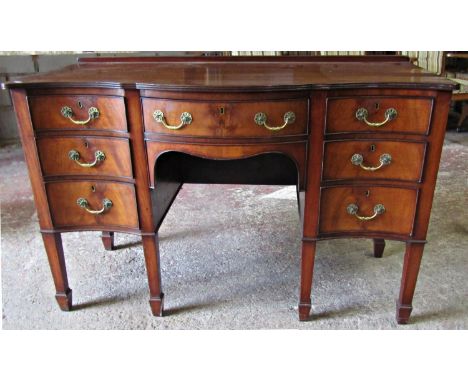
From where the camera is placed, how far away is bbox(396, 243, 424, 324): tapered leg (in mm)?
1439

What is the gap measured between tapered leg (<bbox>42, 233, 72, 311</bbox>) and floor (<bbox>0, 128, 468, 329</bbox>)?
0.06 meters

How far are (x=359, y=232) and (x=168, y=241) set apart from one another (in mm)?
1090

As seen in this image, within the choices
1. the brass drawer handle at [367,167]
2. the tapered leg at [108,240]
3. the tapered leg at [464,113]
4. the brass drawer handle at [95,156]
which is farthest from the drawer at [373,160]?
the tapered leg at [464,113]

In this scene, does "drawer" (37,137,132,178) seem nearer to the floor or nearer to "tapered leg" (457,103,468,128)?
the floor

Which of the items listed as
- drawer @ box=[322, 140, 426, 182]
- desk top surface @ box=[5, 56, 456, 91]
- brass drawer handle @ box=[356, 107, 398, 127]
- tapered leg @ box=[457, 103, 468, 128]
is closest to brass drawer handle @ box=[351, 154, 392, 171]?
drawer @ box=[322, 140, 426, 182]

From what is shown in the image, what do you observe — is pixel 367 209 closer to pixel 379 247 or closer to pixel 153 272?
pixel 379 247

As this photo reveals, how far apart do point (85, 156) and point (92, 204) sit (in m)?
0.19

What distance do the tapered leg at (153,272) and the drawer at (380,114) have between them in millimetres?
752

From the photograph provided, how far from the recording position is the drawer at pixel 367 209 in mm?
1367

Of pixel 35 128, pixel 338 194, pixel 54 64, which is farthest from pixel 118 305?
pixel 54 64

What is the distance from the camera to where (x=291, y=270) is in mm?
1888

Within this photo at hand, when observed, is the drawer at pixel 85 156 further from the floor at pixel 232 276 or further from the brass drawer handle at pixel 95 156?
the floor at pixel 232 276

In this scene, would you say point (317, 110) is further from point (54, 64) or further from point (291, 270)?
point (54, 64)

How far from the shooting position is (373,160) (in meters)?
1.33
